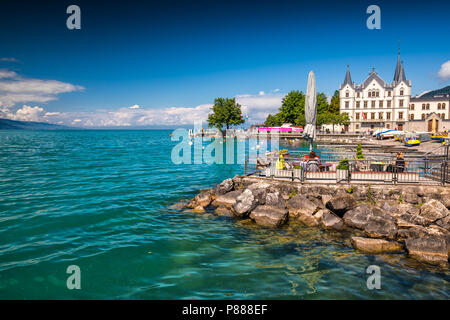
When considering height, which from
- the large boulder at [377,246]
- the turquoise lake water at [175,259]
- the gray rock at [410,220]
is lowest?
the turquoise lake water at [175,259]

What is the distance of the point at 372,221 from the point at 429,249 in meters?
2.42

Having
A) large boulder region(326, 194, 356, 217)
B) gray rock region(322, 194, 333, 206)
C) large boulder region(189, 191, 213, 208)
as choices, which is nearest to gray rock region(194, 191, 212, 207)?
large boulder region(189, 191, 213, 208)

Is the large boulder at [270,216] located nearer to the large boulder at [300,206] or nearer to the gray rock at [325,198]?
the large boulder at [300,206]

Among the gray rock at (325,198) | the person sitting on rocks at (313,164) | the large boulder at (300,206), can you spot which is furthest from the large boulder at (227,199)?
the gray rock at (325,198)

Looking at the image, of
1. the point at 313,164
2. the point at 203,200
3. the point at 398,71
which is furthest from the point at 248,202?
the point at 398,71

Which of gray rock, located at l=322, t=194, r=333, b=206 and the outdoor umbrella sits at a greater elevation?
the outdoor umbrella

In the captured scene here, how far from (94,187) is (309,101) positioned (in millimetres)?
17933

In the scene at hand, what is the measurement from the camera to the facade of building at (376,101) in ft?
290

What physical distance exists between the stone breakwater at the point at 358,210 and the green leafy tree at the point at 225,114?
→ 99.9 m

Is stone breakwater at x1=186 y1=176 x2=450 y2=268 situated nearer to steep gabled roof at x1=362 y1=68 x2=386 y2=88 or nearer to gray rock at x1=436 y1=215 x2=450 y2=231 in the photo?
gray rock at x1=436 y1=215 x2=450 y2=231

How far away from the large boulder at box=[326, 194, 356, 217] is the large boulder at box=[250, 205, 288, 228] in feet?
8.15

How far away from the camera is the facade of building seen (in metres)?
88.4

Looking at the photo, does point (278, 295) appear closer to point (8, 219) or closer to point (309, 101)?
point (309, 101)

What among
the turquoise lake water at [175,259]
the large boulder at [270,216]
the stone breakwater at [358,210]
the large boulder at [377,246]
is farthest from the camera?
the large boulder at [270,216]
